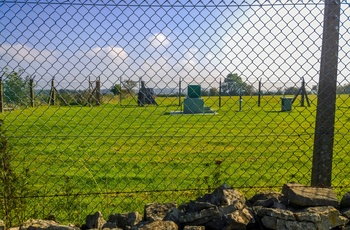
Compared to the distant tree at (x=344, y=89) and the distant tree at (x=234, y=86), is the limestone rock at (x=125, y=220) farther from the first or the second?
the distant tree at (x=344, y=89)

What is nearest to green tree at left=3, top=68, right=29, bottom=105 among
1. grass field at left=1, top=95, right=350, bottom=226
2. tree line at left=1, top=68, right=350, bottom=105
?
tree line at left=1, top=68, right=350, bottom=105

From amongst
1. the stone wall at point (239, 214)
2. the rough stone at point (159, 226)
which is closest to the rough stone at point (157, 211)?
the stone wall at point (239, 214)

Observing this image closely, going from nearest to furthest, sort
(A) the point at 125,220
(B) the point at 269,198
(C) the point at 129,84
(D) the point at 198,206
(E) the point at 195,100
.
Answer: (D) the point at 198,206 < (A) the point at 125,220 < (B) the point at 269,198 < (C) the point at 129,84 < (E) the point at 195,100

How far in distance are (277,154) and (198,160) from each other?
67.3 inches

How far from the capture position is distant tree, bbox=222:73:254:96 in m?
3.61

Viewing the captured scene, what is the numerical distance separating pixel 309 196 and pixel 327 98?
80 centimetres

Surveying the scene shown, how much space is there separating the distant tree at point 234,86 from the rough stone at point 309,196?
1058 millimetres

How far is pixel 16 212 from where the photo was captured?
133 inches

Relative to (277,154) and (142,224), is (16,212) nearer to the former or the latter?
(142,224)

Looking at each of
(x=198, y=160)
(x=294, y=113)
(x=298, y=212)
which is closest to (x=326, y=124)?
(x=298, y=212)

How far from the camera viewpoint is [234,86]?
377 cm

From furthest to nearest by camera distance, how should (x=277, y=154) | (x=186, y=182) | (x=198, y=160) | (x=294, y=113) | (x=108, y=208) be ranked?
1. (x=294, y=113)
2. (x=277, y=154)
3. (x=198, y=160)
4. (x=186, y=182)
5. (x=108, y=208)

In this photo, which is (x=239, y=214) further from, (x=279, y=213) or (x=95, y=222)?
(x=95, y=222)

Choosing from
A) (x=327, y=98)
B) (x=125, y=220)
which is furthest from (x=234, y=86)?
(x=125, y=220)
